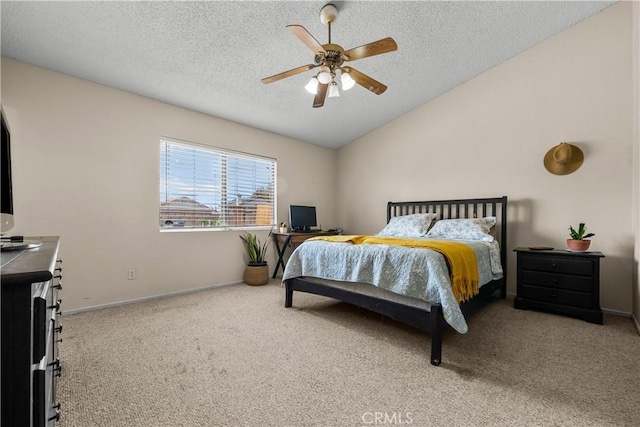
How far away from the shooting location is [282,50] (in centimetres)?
276

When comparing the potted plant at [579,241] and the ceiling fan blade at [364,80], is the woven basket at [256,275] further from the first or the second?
the potted plant at [579,241]

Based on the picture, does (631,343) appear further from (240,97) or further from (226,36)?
(240,97)

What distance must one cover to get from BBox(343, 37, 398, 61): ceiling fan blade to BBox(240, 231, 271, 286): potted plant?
2.86m

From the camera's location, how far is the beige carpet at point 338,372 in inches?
55.5

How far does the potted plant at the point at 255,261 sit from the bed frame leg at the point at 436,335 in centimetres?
265

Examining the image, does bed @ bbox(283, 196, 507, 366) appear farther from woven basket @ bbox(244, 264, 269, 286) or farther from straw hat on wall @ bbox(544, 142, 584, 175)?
woven basket @ bbox(244, 264, 269, 286)

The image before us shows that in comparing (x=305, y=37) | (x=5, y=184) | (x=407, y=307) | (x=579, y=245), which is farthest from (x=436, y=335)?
(x=5, y=184)

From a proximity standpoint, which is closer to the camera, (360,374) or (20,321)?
(20,321)

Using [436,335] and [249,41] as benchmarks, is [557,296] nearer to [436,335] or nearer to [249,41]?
[436,335]

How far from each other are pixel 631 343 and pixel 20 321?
353cm

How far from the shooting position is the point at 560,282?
280cm

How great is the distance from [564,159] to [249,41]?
3489 mm

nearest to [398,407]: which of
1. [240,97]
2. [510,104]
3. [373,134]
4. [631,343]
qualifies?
[631,343]

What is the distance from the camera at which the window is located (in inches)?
140
